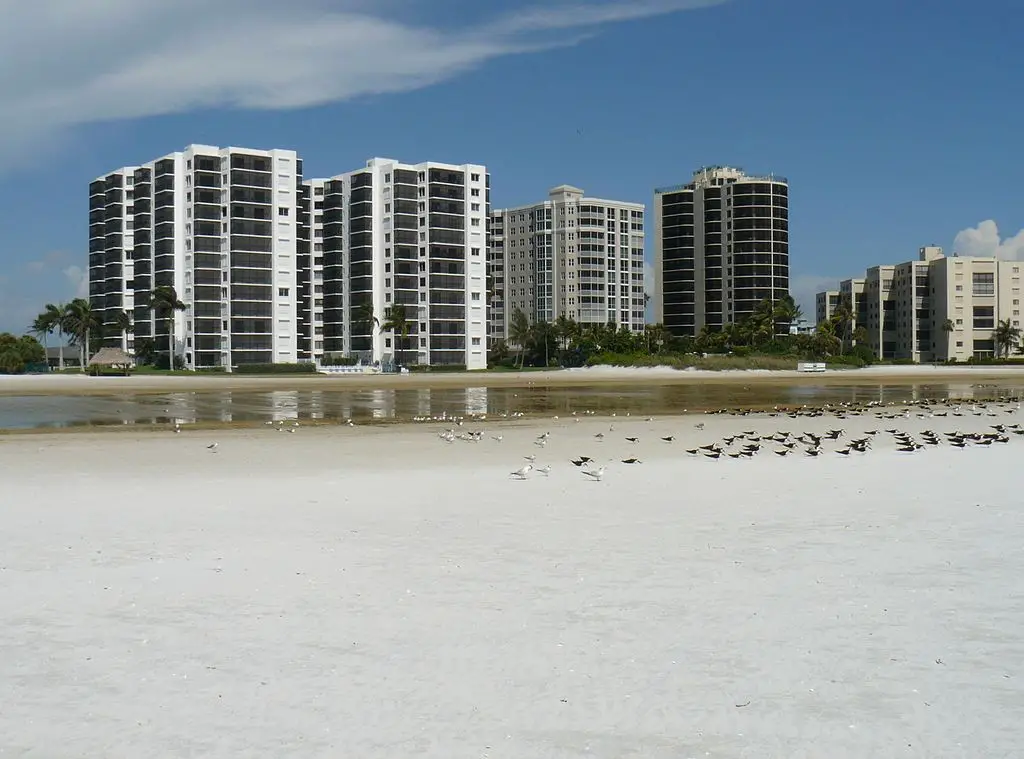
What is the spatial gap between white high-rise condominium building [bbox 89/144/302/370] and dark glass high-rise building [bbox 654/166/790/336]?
83.1m

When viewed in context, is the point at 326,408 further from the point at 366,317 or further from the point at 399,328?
the point at 399,328

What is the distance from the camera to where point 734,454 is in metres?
17.9

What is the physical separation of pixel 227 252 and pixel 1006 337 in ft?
412

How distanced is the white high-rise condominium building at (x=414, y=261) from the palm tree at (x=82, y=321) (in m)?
29.3

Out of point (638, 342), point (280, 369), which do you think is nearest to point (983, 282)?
point (638, 342)

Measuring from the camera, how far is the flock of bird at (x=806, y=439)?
1786cm

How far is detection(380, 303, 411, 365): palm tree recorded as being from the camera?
127188mm

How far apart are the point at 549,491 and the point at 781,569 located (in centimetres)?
544

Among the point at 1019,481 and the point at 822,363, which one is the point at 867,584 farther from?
the point at 822,363

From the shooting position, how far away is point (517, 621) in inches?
264

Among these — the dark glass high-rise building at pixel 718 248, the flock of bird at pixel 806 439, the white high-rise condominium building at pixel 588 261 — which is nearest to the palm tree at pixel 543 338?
the dark glass high-rise building at pixel 718 248

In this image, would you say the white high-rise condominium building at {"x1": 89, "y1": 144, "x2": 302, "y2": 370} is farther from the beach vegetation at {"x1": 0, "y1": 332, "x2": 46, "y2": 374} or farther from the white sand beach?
the white sand beach

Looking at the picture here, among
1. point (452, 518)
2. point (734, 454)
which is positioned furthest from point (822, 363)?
point (452, 518)

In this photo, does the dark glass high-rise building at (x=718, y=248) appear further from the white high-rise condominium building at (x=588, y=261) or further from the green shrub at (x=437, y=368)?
the green shrub at (x=437, y=368)
